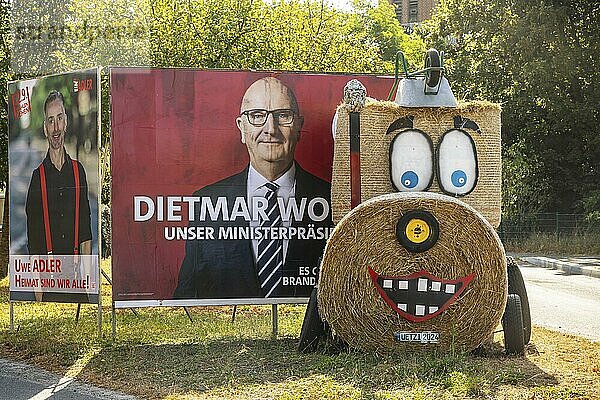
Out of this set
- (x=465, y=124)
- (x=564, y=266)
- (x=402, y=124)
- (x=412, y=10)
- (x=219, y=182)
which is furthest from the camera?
(x=412, y=10)

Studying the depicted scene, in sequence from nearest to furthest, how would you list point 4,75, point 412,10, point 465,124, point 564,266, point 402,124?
point 402,124 < point 465,124 < point 4,75 < point 564,266 < point 412,10

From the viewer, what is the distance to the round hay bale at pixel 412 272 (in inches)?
331

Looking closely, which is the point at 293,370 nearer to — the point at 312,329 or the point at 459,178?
the point at 312,329

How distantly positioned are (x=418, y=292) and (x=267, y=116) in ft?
9.36

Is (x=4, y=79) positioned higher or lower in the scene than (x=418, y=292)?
higher

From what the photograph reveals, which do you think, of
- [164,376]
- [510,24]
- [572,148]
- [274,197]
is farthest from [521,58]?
[164,376]

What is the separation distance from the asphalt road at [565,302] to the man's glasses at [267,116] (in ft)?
13.3

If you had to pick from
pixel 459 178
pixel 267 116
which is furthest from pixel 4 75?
pixel 459 178

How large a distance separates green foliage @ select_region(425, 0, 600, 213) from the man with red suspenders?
21652 millimetres

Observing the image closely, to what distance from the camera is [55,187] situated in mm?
10438

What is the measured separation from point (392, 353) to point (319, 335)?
2.50 ft

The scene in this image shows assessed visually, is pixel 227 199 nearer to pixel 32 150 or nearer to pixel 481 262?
pixel 32 150

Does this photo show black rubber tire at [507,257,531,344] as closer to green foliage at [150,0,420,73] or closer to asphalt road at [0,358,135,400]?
asphalt road at [0,358,135,400]

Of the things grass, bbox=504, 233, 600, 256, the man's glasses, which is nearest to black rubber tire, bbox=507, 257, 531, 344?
the man's glasses
